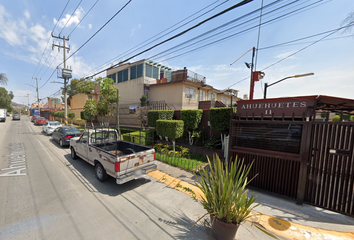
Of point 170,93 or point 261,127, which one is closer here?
point 261,127

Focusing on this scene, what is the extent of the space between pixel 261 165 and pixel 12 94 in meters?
77.0

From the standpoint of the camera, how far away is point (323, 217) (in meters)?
3.44

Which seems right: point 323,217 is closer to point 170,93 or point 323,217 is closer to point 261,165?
point 261,165

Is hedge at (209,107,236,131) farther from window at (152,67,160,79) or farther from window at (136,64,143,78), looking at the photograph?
window at (152,67,160,79)

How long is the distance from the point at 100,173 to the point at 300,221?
19.2ft

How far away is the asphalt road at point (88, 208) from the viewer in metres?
2.80

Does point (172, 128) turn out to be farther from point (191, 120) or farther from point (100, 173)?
point (100, 173)

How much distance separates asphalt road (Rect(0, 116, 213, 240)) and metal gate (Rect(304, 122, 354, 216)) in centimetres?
326

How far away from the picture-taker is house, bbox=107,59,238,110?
15.6 m

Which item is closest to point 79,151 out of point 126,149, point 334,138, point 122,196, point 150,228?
point 126,149

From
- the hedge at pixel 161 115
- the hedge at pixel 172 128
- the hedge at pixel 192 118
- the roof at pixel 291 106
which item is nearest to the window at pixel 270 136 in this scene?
the roof at pixel 291 106

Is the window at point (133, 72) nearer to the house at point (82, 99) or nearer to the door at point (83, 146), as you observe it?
the house at point (82, 99)

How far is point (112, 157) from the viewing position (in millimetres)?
4273

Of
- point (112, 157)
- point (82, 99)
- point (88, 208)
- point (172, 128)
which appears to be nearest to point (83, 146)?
point (112, 157)
